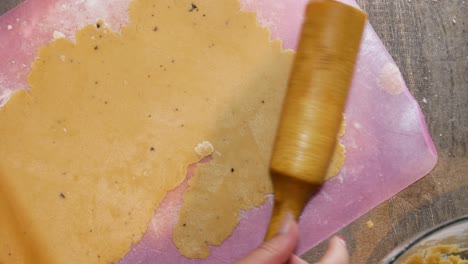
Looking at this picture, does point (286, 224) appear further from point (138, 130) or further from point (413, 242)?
point (138, 130)

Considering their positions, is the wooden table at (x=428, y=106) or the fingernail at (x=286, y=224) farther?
the wooden table at (x=428, y=106)

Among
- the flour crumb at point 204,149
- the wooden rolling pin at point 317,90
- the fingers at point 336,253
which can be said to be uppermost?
the wooden rolling pin at point 317,90

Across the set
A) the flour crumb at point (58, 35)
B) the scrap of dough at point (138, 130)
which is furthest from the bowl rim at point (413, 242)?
the flour crumb at point (58, 35)

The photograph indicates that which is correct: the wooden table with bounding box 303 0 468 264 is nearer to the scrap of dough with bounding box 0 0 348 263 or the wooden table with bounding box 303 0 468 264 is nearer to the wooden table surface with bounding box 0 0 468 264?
the wooden table surface with bounding box 0 0 468 264

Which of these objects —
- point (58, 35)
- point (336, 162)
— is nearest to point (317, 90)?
point (336, 162)

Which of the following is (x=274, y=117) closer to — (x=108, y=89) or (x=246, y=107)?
(x=246, y=107)

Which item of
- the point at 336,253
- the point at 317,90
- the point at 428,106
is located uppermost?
the point at 317,90

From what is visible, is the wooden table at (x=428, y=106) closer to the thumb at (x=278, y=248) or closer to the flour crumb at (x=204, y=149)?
the thumb at (x=278, y=248)
